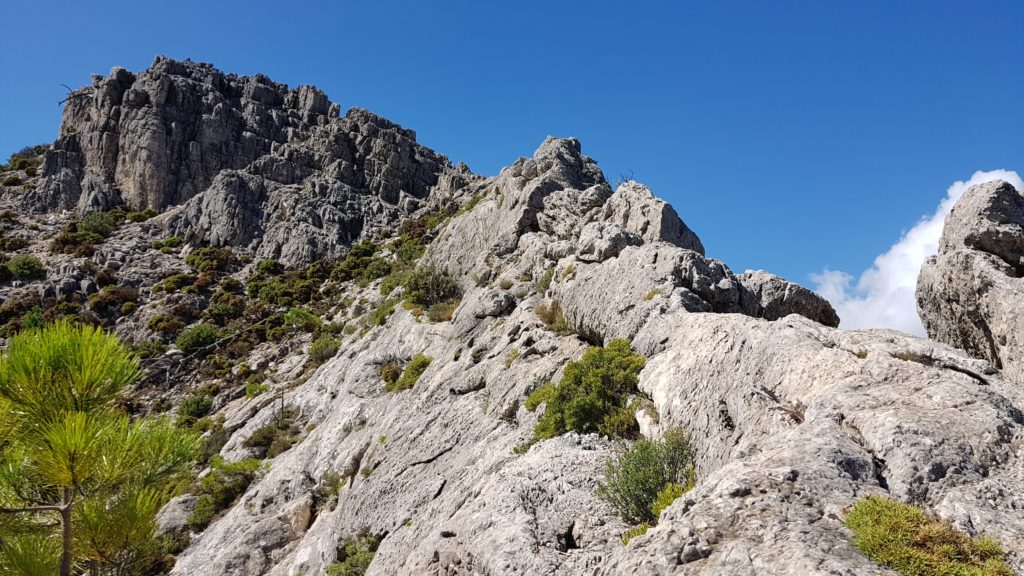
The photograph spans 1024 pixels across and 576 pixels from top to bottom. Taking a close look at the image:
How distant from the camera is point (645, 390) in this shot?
42.6ft

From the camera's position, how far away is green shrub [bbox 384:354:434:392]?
2331 cm

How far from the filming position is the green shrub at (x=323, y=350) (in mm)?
35531

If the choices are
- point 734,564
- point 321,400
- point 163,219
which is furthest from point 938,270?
point 163,219

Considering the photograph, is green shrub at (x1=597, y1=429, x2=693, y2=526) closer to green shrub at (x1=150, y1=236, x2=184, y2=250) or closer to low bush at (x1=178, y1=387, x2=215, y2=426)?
low bush at (x1=178, y1=387, x2=215, y2=426)

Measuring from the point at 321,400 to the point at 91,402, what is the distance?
18.9 meters

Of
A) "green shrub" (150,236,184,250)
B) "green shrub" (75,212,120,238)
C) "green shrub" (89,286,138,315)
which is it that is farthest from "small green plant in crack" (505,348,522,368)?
"green shrub" (75,212,120,238)

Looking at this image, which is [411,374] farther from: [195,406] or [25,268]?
[25,268]

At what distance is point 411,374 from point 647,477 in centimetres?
1579

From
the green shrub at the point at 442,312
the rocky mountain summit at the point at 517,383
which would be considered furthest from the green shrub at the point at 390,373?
the green shrub at the point at 442,312

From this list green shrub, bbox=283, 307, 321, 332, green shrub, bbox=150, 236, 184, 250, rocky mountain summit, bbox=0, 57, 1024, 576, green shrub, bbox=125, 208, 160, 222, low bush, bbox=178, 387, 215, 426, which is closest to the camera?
rocky mountain summit, bbox=0, 57, 1024, 576

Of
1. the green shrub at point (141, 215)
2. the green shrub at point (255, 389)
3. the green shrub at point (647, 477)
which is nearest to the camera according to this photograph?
the green shrub at point (647, 477)

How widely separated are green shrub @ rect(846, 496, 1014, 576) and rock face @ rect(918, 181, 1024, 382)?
6.61 metres

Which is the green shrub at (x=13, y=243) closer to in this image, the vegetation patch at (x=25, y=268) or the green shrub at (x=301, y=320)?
the vegetation patch at (x=25, y=268)

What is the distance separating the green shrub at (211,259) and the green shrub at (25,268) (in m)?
11.6
